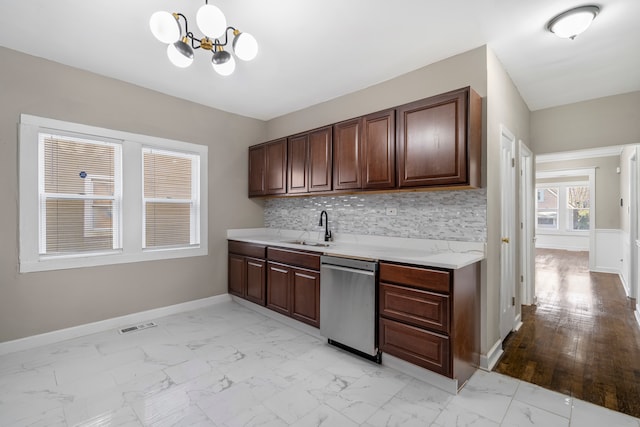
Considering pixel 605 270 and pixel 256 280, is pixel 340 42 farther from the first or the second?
pixel 605 270

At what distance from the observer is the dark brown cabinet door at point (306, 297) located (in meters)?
3.05

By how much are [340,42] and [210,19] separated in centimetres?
121

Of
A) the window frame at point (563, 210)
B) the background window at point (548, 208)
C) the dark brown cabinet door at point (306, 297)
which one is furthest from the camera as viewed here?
the background window at point (548, 208)

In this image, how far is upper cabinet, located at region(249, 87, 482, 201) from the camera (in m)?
2.40

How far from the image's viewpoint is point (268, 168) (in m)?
4.25

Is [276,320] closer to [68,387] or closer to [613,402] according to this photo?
[68,387]

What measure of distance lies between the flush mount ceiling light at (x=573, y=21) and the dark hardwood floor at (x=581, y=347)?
103 inches

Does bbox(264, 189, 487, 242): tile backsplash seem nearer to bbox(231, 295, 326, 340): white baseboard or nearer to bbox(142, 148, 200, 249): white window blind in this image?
bbox(231, 295, 326, 340): white baseboard

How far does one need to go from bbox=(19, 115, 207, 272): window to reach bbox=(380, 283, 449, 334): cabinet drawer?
2700mm

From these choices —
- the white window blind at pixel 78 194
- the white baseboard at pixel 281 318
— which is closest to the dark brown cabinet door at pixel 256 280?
the white baseboard at pixel 281 318

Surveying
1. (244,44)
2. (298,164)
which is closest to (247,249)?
(298,164)

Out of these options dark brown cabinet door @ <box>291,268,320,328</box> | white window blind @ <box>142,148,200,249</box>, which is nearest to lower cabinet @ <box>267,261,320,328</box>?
dark brown cabinet door @ <box>291,268,320,328</box>

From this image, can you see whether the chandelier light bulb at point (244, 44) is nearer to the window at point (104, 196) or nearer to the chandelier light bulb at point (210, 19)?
the chandelier light bulb at point (210, 19)

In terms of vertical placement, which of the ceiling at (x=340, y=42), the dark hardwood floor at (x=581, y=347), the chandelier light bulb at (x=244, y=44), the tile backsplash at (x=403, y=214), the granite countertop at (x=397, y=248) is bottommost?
the dark hardwood floor at (x=581, y=347)
